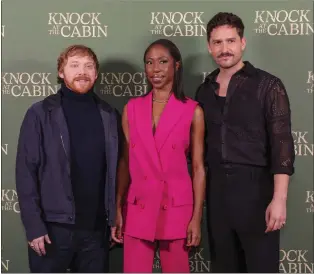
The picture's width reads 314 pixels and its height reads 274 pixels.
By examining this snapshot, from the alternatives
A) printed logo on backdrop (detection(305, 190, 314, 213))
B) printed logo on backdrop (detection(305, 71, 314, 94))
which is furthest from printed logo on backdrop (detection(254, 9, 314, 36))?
printed logo on backdrop (detection(305, 190, 314, 213))

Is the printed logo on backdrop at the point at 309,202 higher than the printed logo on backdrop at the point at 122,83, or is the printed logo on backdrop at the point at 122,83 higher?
Answer: the printed logo on backdrop at the point at 122,83

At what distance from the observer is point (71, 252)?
6.33 ft

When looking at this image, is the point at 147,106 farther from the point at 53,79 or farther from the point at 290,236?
the point at 290,236

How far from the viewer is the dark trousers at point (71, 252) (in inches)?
75.0

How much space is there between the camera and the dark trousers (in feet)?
6.25

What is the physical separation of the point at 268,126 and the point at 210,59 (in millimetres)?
730

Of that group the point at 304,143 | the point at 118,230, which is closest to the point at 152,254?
the point at 118,230

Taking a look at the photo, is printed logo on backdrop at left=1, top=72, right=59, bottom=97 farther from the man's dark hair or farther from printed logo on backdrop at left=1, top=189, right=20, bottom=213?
the man's dark hair

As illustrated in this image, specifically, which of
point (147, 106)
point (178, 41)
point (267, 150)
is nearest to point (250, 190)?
point (267, 150)

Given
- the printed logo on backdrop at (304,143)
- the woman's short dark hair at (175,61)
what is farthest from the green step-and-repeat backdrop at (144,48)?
the woman's short dark hair at (175,61)

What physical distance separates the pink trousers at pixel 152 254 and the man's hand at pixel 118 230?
8cm

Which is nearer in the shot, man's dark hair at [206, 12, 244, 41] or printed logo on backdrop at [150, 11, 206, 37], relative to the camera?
man's dark hair at [206, 12, 244, 41]

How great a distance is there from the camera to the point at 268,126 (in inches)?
74.8

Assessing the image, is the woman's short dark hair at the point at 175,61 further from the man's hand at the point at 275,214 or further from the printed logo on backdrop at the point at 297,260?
the printed logo on backdrop at the point at 297,260
